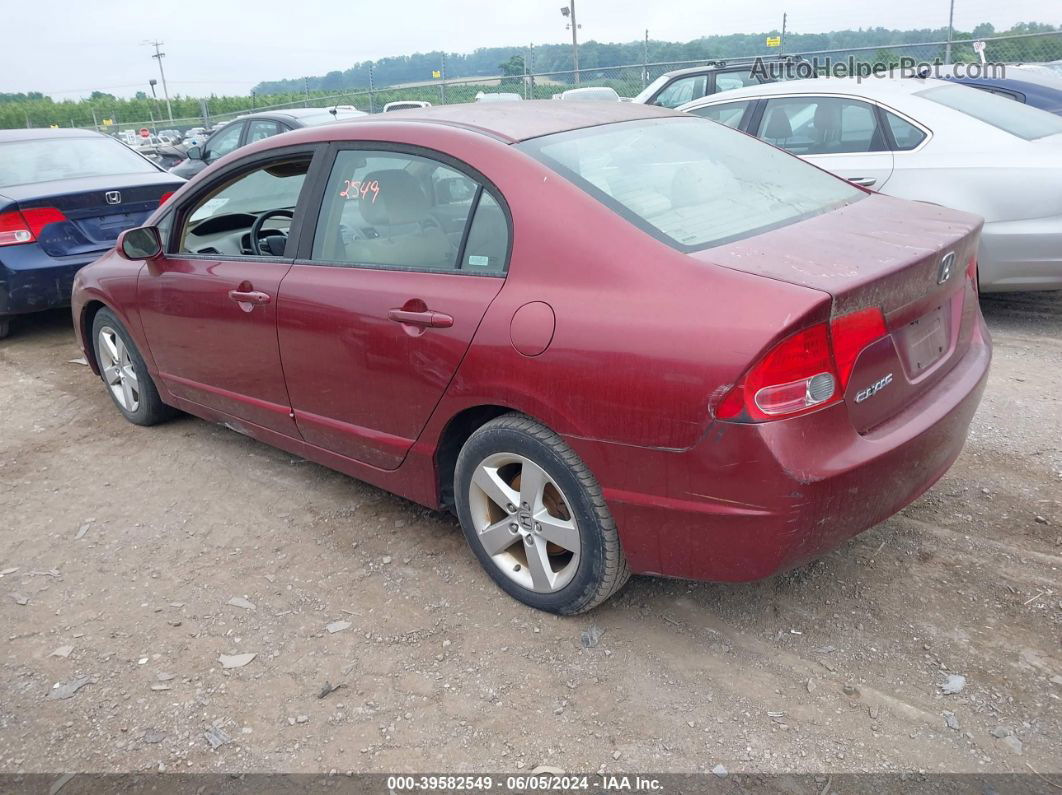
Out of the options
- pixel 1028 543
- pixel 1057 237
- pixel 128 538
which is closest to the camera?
pixel 1028 543

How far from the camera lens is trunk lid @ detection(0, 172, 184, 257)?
21.2 ft

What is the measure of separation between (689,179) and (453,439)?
48.6 inches

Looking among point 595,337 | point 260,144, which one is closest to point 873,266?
point 595,337

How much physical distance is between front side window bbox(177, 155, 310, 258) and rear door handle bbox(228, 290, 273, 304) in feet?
0.60

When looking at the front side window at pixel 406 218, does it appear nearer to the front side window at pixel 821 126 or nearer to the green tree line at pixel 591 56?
the front side window at pixel 821 126

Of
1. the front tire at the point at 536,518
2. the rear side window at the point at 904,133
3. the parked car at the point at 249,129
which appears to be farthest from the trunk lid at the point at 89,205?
the rear side window at the point at 904,133

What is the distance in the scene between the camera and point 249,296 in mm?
3652

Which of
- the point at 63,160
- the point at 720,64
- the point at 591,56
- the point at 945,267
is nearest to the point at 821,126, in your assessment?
the point at 945,267

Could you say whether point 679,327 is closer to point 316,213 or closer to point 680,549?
point 680,549

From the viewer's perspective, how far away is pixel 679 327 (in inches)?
93.4

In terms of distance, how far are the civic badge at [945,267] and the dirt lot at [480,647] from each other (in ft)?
3.46

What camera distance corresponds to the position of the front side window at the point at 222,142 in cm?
1203

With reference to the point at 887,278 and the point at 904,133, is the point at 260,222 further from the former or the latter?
the point at 904,133

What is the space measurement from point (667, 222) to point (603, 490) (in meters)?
0.85
